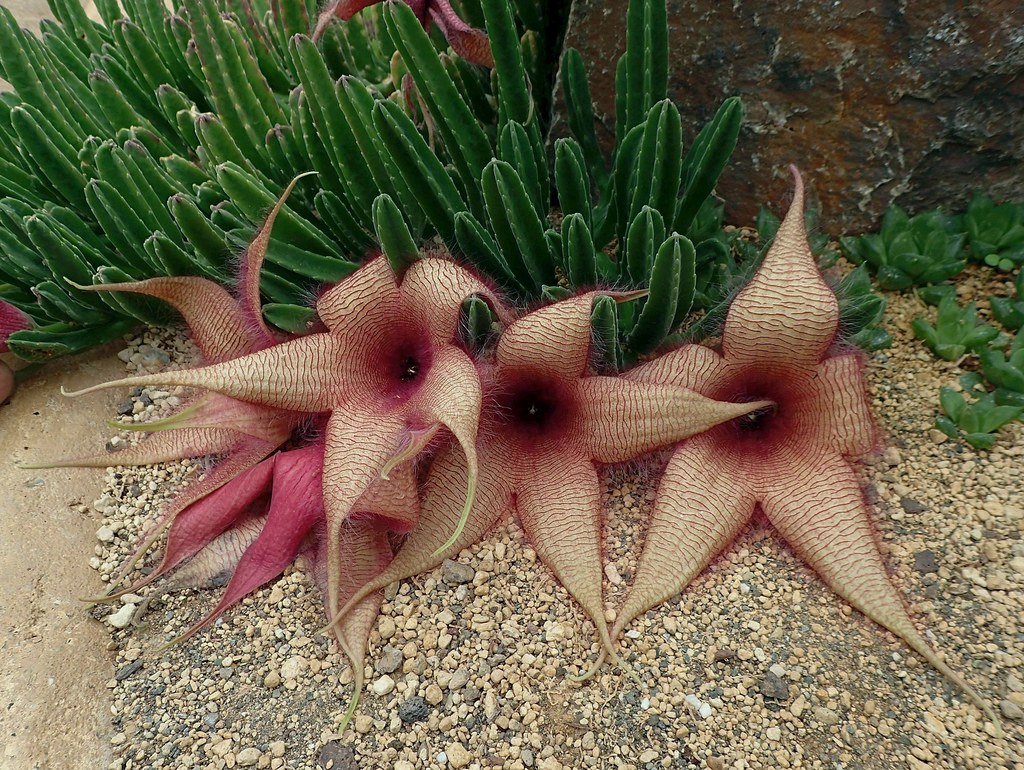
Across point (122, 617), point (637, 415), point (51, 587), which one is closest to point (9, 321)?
point (51, 587)

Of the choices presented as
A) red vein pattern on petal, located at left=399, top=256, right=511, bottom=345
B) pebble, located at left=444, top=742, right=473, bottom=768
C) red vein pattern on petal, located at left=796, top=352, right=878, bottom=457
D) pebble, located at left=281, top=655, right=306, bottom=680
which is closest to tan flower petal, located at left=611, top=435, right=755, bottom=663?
red vein pattern on petal, located at left=796, top=352, right=878, bottom=457

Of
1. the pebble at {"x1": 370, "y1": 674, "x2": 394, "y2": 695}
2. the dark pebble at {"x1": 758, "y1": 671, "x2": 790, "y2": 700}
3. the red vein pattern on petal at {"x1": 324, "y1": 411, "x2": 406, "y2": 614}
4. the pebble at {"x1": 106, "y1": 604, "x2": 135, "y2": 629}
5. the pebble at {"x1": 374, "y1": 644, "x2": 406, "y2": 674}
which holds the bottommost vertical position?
the dark pebble at {"x1": 758, "y1": 671, "x2": 790, "y2": 700}

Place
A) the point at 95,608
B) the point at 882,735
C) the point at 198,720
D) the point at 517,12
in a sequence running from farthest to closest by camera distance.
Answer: the point at 517,12 → the point at 95,608 → the point at 198,720 → the point at 882,735

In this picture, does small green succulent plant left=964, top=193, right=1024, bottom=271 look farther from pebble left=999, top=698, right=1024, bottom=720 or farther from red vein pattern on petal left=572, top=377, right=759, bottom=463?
pebble left=999, top=698, right=1024, bottom=720

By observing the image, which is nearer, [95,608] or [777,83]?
[95,608]

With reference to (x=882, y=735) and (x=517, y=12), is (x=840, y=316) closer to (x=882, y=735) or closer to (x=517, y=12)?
(x=882, y=735)

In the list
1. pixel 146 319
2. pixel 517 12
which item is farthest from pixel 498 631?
pixel 517 12

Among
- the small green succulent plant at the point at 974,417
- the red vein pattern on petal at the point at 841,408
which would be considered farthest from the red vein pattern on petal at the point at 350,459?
the small green succulent plant at the point at 974,417
